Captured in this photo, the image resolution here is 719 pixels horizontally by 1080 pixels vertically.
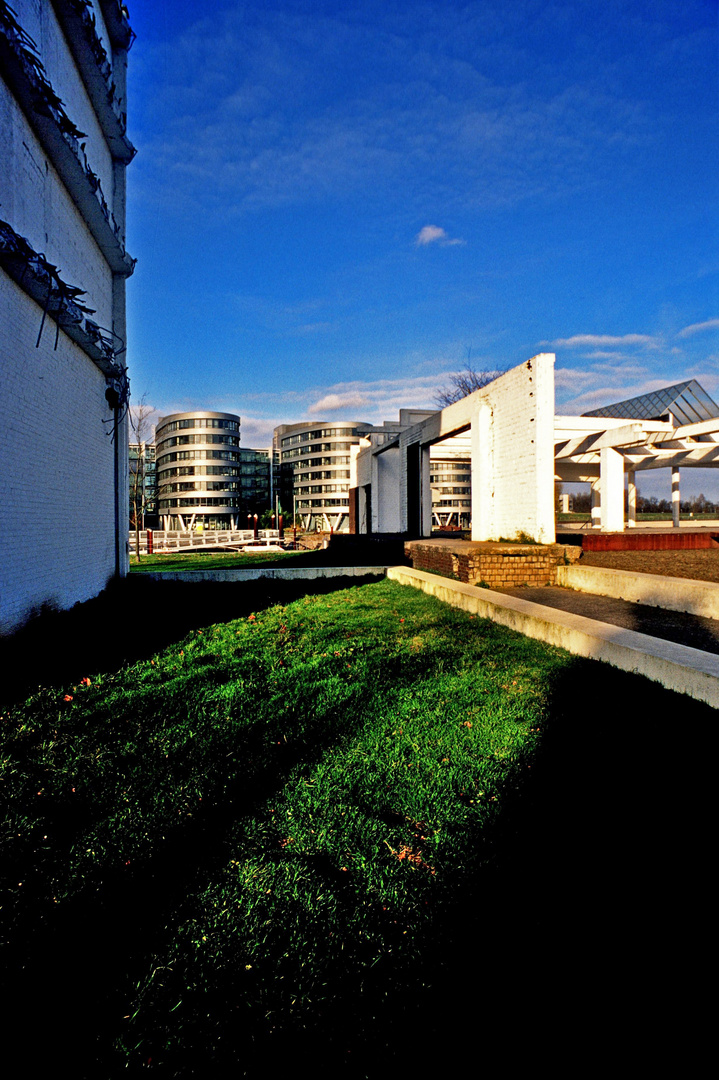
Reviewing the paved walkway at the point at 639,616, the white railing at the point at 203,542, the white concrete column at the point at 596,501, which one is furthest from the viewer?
the white railing at the point at 203,542

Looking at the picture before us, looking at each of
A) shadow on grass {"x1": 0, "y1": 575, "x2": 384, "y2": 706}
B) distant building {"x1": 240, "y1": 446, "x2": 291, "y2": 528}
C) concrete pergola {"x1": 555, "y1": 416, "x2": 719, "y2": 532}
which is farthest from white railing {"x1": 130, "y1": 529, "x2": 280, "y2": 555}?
distant building {"x1": 240, "y1": 446, "x2": 291, "y2": 528}

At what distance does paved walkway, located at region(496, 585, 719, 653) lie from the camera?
521 centimetres

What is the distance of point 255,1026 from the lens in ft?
4.79

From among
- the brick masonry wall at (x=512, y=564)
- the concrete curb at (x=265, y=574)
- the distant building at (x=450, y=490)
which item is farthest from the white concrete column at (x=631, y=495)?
the distant building at (x=450, y=490)

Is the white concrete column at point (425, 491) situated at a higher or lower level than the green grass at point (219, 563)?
higher

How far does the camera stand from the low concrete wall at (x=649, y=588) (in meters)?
6.34

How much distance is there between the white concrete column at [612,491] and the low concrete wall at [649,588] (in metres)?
9.86

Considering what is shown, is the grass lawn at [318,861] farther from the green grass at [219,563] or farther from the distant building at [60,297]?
the green grass at [219,563]

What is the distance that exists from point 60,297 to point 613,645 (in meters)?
6.79

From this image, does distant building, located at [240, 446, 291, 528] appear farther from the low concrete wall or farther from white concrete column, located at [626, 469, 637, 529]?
the low concrete wall

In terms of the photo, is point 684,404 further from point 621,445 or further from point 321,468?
point 321,468

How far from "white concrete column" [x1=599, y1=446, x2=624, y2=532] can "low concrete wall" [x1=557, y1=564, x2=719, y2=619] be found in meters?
9.86

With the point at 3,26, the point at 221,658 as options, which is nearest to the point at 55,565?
the point at 221,658

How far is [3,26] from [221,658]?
5.84 m
